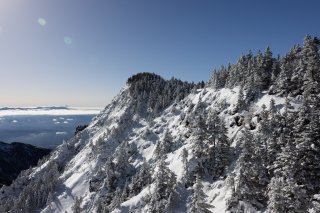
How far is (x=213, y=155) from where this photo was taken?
260 ft

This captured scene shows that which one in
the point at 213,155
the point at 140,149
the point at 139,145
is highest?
the point at 213,155

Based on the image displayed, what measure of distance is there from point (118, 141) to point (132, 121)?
22072mm

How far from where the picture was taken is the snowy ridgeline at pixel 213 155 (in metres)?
51.2

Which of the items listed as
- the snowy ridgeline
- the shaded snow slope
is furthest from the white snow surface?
the snowy ridgeline

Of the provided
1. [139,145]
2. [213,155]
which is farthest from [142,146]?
[213,155]

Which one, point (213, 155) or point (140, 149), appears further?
point (140, 149)

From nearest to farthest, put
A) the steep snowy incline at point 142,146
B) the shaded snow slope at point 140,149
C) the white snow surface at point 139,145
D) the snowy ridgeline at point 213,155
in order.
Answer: the snowy ridgeline at point 213,155
the shaded snow slope at point 140,149
the steep snowy incline at point 142,146
the white snow surface at point 139,145

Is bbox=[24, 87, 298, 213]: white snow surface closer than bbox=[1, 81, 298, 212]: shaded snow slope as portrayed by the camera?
No

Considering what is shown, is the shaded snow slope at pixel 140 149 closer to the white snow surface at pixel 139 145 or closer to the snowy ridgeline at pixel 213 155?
the white snow surface at pixel 139 145

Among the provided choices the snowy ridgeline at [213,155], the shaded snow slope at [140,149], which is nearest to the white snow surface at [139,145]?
the shaded snow slope at [140,149]

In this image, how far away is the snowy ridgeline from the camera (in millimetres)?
51188

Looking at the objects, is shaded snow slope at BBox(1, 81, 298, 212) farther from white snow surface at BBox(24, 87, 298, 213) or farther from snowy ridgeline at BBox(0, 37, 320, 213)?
snowy ridgeline at BBox(0, 37, 320, 213)

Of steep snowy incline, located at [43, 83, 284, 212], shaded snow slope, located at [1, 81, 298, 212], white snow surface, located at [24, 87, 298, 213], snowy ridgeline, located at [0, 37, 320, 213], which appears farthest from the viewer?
white snow surface, located at [24, 87, 298, 213]

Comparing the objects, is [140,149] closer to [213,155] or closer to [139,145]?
[139,145]
